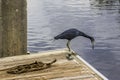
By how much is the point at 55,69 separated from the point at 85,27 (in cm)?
3039

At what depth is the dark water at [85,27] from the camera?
90.3 feet

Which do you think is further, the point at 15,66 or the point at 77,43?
the point at 77,43

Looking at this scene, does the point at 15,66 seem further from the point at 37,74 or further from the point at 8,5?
the point at 8,5

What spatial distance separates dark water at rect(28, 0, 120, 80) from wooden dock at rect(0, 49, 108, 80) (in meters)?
13.2

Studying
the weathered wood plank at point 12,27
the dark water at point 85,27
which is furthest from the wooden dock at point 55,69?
the dark water at point 85,27

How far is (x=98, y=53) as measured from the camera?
28703 millimetres

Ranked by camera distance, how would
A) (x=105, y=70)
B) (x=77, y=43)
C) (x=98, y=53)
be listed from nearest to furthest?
(x=105, y=70)
(x=98, y=53)
(x=77, y=43)

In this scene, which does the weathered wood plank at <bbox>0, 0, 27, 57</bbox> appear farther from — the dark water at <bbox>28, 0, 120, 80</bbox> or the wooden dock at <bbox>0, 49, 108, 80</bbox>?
the dark water at <bbox>28, 0, 120, 80</bbox>

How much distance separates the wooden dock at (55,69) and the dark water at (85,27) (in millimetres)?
13168

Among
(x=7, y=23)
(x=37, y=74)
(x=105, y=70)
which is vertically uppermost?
(x=7, y=23)

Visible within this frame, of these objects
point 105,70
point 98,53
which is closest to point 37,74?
point 105,70

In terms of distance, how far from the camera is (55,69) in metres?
8.96

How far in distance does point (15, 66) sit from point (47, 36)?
25.1 metres

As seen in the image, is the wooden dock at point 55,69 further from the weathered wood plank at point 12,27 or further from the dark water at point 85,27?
the dark water at point 85,27
